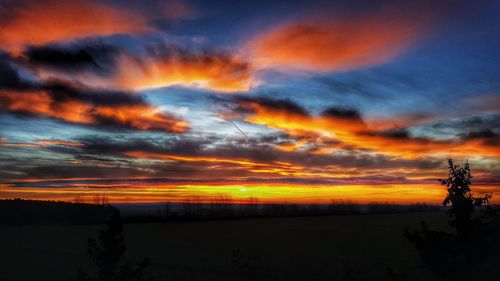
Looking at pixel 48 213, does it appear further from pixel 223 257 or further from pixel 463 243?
pixel 463 243

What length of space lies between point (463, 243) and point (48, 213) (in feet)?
421

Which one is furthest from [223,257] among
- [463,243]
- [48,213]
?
[48,213]

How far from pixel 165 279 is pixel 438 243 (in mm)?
29579

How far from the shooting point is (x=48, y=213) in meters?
119

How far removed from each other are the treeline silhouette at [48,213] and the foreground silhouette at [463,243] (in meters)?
101

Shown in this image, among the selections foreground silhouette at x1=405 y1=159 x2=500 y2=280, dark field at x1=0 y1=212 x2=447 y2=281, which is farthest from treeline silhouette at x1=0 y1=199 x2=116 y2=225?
foreground silhouette at x1=405 y1=159 x2=500 y2=280

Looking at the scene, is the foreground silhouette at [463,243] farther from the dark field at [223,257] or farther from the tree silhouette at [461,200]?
the dark field at [223,257]

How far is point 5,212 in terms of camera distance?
112375 mm

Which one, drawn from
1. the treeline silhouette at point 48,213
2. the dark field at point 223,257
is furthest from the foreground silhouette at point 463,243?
the treeline silhouette at point 48,213

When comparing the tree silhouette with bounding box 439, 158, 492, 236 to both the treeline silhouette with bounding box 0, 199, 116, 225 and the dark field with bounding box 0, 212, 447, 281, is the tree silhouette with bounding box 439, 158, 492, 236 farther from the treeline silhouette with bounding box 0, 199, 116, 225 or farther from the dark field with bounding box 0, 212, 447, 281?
the treeline silhouette with bounding box 0, 199, 116, 225

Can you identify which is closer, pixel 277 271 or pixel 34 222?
pixel 277 271

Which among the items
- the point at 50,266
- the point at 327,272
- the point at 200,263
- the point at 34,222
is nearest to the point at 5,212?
the point at 34,222

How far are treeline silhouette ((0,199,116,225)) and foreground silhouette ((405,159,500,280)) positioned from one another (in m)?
101

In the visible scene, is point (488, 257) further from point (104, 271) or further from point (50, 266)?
point (50, 266)
